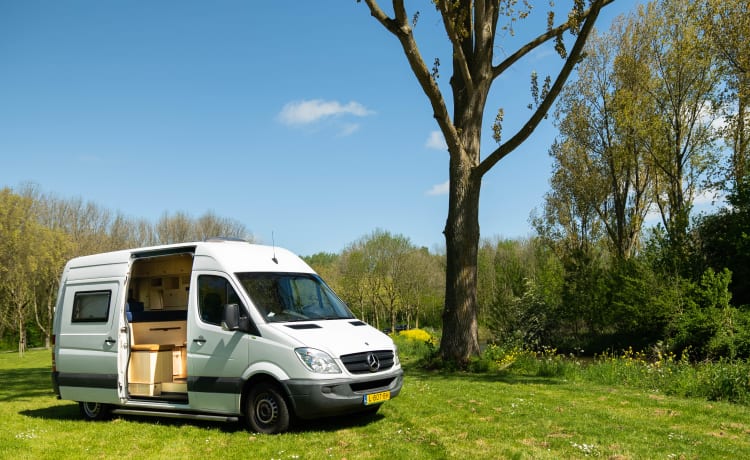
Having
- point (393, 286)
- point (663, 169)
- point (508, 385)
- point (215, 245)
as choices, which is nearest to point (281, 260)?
point (215, 245)

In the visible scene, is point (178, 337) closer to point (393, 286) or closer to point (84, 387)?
point (84, 387)

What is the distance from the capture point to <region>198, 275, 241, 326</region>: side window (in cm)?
881

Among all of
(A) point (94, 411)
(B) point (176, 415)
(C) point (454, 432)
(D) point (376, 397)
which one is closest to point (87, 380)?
(A) point (94, 411)

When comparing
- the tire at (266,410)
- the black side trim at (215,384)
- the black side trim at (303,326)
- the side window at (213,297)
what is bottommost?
the tire at (266,410)

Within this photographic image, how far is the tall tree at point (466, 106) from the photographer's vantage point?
14602mm

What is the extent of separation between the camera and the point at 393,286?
193 ft

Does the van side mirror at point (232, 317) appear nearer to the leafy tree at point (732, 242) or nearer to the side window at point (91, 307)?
the side window at point (91, 307)

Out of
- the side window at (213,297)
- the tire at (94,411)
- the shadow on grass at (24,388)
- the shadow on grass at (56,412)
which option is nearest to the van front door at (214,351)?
the side window at (213,297)

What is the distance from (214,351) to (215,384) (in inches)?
18.1

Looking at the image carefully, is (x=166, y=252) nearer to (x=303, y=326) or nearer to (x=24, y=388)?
(x=303, y=326)

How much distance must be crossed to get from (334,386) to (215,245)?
303 centimetres

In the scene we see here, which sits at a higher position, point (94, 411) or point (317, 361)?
point (317, 361)

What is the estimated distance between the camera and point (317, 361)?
7797mm

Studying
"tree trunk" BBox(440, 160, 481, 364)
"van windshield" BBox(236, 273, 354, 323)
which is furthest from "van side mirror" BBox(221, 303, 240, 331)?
"tree trunk" BBox(440, 160, 481, 364)
